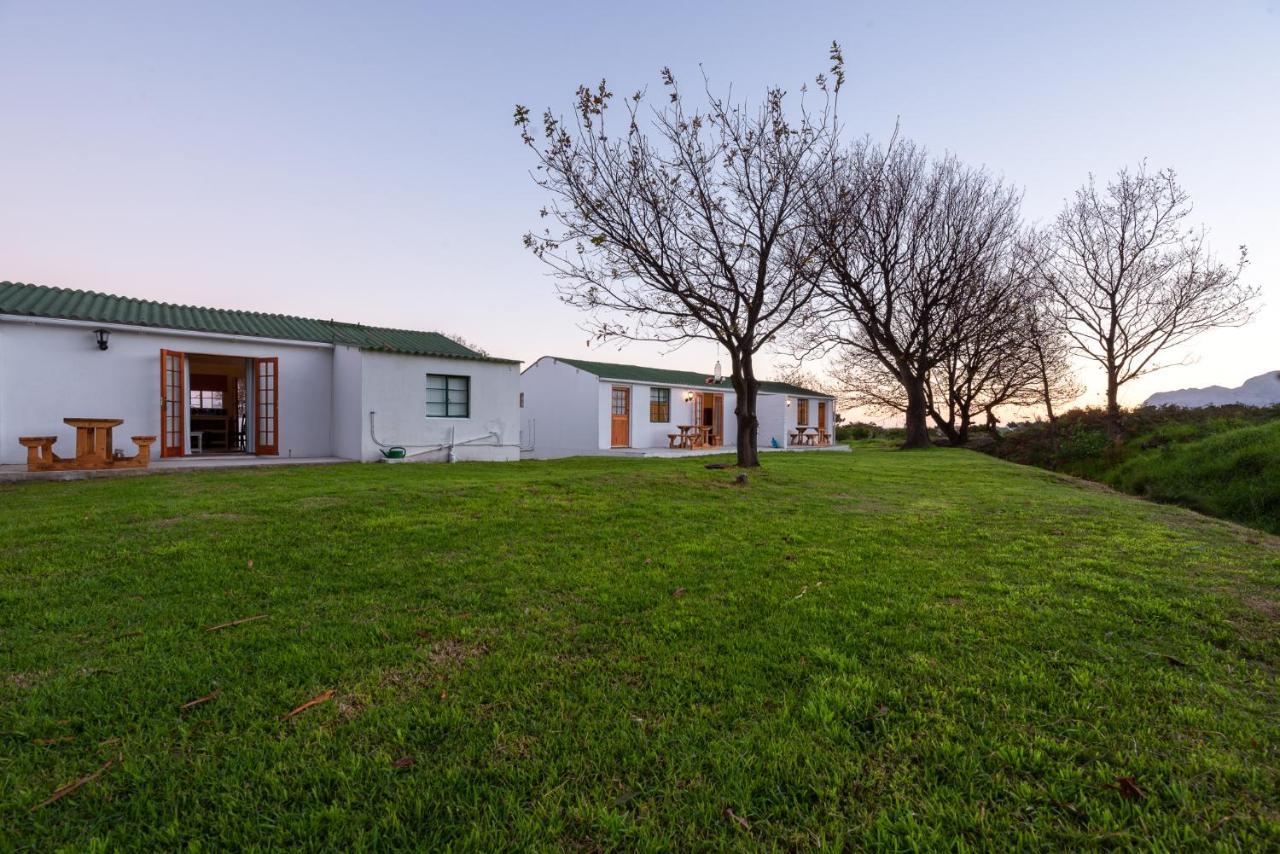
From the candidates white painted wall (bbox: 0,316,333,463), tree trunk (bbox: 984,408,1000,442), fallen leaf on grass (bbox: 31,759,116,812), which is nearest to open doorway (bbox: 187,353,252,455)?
white painted wall (bbox: 0,316,333,463)

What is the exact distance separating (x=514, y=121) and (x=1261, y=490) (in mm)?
15002

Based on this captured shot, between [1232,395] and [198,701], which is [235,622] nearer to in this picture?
[198,701]

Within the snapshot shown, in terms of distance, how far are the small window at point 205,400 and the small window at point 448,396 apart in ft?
25.6

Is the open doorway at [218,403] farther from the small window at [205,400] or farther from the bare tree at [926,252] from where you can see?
the bare tree at [926,252]

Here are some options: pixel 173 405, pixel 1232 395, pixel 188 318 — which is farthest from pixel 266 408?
pixel 1232 395

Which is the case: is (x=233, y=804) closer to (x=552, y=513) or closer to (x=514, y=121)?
(x=552, y=513)

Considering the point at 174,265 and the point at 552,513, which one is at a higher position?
the point at 174,265

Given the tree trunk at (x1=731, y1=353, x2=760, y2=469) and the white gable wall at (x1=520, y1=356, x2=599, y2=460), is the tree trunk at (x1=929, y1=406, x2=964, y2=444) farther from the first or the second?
the tree trunk at (x1=731, y1=353, x2=760, y2=469)

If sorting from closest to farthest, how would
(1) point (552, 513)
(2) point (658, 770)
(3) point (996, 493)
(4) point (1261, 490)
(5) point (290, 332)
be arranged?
(2) point (658, 770) < (1) point (552, 513) < (3) point (996, 493) < (4) point (1261, 490) < (5) point (290, 332)

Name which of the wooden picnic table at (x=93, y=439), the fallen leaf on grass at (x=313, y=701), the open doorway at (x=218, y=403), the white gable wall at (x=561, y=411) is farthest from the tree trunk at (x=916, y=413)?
the wooden picnic table at (x=93, y=439)

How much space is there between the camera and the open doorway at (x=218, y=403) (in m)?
12.9

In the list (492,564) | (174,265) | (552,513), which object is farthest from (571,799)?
(174,265)

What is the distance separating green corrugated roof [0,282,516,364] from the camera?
396 inches

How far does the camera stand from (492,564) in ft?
13.6
